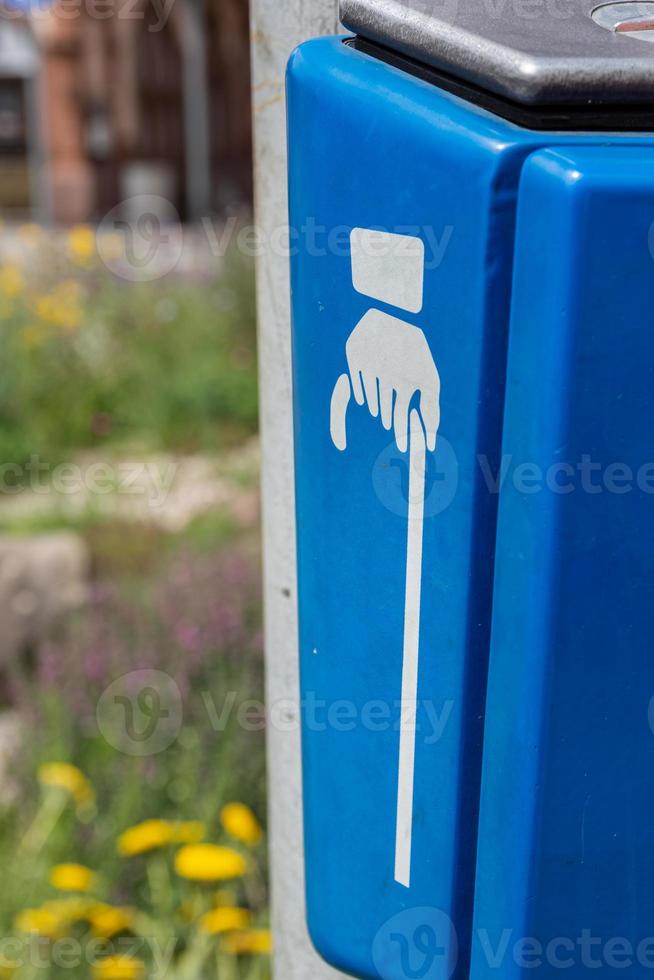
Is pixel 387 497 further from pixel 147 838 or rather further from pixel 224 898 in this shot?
pixel 224 898

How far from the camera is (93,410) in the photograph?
652 centimetres

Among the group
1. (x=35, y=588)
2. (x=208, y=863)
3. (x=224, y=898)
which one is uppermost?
(x=208, y=863)

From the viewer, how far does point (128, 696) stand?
3021 mm

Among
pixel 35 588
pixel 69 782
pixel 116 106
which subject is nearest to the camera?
pixel 69 782

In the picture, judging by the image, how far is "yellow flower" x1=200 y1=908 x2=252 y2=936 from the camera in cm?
220

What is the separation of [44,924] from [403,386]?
1.59 m

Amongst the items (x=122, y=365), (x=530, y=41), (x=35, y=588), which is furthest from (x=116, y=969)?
(x=122, y=365)

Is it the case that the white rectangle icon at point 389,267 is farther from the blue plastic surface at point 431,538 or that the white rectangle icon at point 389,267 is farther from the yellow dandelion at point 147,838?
the yellow dandelion at point 147,838

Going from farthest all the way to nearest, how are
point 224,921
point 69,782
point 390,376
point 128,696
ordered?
point 128,696
point 69,782
point 224,921
point 390,376

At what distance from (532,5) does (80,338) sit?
19.7 feet

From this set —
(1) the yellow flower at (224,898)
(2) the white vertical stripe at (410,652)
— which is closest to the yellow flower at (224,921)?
(1) the yellow flower at (224,898)

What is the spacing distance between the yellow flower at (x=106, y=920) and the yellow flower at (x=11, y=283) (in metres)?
4.79

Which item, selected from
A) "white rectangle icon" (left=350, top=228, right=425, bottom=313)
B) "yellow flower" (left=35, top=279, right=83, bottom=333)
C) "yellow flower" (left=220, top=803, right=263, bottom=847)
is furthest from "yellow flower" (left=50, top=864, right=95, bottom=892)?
"yellow flower" (left=35, top=279, right=83, bottom=333)

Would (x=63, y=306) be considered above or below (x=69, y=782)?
below
